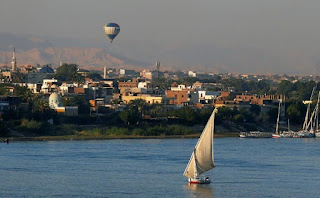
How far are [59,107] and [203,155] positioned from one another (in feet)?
142

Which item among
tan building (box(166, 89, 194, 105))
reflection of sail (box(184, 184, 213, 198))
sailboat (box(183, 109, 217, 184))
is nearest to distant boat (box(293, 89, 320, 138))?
tan building (box(166, 89, 194, 105))

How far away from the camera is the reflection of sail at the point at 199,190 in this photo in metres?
40.0

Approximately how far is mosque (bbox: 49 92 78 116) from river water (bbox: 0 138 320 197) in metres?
12.8

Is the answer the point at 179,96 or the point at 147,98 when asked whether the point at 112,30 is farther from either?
the point at 147,98

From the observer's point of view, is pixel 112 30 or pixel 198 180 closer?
pixel 198 180

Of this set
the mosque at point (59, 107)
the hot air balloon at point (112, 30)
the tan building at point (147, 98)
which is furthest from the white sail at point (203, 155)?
the hot air balloon at point (112, 30)

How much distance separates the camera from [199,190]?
4112 centimetres

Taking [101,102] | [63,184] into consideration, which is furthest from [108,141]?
[63,184]

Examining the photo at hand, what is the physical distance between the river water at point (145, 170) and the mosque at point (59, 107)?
1279 cm

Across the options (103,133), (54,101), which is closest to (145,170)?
(103,133)

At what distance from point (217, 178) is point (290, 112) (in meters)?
52.5

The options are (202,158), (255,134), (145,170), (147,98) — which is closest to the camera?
(202,158)

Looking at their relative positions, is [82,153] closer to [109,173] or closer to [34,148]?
[34,148]

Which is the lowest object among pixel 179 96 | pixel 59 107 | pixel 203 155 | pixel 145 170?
pixel 145 170
